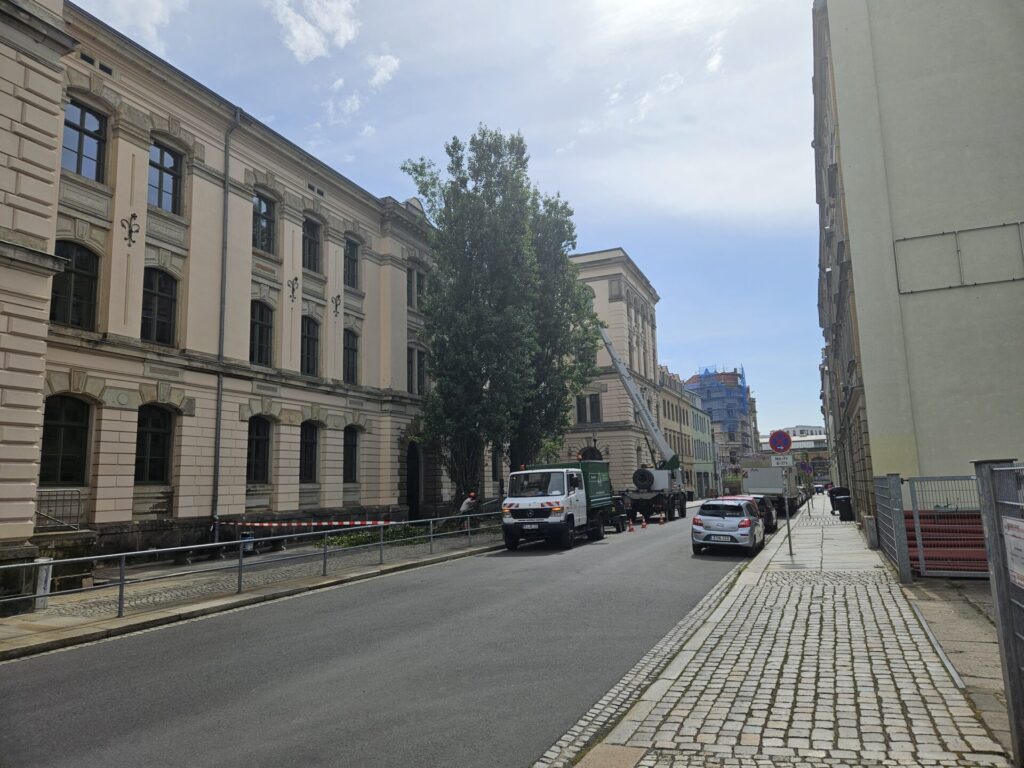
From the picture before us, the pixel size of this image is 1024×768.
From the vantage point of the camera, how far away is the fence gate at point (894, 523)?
11.1 meters

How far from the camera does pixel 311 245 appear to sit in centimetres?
2692

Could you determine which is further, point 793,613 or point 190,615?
point 190,615

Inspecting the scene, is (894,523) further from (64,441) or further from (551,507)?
(64,441)

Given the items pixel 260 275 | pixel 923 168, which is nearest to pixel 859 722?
pixel 923 168

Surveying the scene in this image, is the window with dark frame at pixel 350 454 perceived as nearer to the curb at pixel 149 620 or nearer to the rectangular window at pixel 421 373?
the rectangular window at pixel 421 373

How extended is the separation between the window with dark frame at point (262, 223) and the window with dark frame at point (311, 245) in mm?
1590

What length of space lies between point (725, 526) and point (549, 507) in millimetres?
4689

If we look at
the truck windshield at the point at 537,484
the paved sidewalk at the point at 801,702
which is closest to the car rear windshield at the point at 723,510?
the truck windshield at the point at 537,484

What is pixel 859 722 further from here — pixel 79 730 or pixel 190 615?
pixel 190 615

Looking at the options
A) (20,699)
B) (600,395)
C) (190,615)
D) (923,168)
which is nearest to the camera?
(20,699)

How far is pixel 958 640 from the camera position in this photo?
23.5 ft

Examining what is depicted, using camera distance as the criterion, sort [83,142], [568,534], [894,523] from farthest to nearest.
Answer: [568,534] → [83,142] → [894,523]

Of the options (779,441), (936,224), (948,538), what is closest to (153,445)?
(779,441)

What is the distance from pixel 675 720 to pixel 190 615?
8.15m
